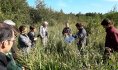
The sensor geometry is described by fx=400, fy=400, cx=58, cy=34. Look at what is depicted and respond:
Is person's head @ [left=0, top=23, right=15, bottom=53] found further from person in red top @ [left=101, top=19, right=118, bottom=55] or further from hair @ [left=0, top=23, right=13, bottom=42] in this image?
person in red top @ [left=101, top=19, right=118, bottom=55]

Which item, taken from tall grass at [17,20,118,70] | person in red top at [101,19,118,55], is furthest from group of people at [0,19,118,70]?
tall grass at [17,20,118,70]

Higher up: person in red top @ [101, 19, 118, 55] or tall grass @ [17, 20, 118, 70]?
person in red top @ [101, 19, 118, 55]

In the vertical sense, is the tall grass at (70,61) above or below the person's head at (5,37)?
below

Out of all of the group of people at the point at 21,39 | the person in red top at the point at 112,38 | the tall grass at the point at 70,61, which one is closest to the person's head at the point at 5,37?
the group of people at the point at 21,39

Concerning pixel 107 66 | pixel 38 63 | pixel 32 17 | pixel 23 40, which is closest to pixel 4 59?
pixel 107 66

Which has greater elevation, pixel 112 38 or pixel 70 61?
pixel 112 38

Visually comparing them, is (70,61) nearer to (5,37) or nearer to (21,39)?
(21,39)

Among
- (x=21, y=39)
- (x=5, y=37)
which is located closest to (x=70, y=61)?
(x=21, y=39)

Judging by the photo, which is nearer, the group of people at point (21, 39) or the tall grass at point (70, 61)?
the group of people at point (21, 39)

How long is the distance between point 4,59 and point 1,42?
0.34 meters

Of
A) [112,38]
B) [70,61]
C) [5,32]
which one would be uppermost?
[5,32]

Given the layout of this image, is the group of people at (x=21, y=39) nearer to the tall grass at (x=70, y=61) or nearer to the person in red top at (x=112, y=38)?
the person in red top at (x=112, y=38)

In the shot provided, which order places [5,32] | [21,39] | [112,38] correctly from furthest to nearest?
[21,39]
[112,38]
[5,32]

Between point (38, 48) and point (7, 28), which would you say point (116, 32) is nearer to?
point (38, 48)
